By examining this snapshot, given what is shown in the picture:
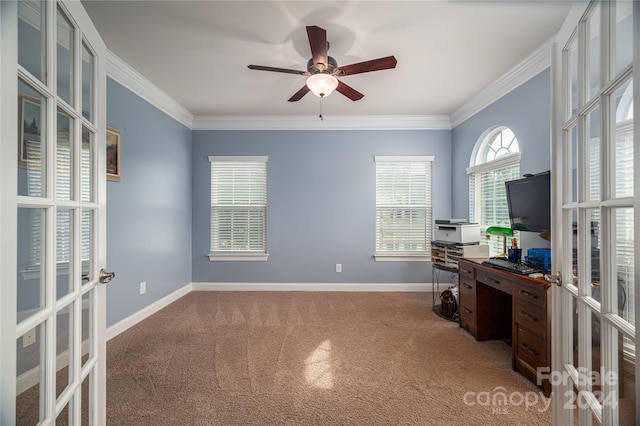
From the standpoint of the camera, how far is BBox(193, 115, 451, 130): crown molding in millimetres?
3750

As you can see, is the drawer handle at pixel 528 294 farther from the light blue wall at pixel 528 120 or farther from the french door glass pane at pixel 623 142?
the french door glass pane at pixel 623 142

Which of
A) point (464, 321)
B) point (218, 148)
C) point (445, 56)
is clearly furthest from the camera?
point (218, 148)

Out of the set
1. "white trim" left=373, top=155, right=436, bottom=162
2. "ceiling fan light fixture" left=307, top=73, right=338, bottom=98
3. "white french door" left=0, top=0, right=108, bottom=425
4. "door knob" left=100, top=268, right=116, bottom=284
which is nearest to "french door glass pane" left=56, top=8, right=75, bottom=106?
"white french door" left=0, top=0, right=108, bottom=425

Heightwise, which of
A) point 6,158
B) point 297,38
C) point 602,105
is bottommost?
point 6,158

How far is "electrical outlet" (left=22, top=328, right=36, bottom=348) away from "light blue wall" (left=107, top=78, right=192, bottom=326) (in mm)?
1918

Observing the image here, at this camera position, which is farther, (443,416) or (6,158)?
(443,416)

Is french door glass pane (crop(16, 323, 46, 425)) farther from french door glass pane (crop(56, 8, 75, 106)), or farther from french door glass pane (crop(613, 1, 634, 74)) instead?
french door glass pane (crop(613, 1, 634, 74))

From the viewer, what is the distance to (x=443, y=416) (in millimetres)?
1511

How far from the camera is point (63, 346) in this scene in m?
0.87

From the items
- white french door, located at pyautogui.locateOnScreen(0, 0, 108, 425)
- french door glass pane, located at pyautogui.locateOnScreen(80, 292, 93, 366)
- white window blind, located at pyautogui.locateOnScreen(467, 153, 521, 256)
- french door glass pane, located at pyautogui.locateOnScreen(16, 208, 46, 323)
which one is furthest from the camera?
white window blind, located at pyautogui.locateOnScreen(467, 153, 521, 256)

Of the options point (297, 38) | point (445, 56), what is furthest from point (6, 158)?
point (445, 56)

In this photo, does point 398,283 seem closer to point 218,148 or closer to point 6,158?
point 218,148

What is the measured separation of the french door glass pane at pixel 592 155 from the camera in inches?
35.6

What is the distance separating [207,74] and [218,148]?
1.34 metres
